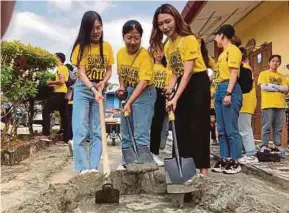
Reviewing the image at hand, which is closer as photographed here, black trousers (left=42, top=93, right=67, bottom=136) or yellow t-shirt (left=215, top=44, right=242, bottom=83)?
yellow t-shirt (left=215, top=44, right=242, bottom=83)

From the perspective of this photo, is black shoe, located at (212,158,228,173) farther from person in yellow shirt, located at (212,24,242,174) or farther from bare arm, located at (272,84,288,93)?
bare arm, located at (272,84,288,93)

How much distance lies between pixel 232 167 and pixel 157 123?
997 mm

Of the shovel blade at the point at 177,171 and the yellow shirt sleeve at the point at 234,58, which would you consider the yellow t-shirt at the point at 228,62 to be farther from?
the shovel blade at the point at 177,171

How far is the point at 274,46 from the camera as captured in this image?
8.45 metres

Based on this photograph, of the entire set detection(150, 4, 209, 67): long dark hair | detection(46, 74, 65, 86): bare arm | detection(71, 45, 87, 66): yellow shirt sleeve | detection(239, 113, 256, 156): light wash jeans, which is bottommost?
detection(239, 113, 256, 156): light wash jeans

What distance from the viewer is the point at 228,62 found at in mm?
4699

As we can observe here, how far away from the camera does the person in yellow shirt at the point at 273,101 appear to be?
6.11 metres

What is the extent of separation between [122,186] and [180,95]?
0.91 meters

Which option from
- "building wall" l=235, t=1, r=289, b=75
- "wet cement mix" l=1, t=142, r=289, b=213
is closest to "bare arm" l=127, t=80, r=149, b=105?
"wet cement mix" l=1, t=142, r=289, b=213

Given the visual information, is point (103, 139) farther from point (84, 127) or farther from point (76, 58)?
point (76, 58)

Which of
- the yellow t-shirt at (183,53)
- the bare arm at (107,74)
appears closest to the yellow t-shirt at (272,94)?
the yellow t-shirt at (183,53)

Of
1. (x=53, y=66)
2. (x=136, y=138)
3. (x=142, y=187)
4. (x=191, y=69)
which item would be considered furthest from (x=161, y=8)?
(x=53, y=66)

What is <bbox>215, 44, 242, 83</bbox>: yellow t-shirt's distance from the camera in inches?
183

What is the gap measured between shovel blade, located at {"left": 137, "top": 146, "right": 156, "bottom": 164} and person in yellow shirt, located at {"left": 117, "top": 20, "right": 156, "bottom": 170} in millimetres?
36
